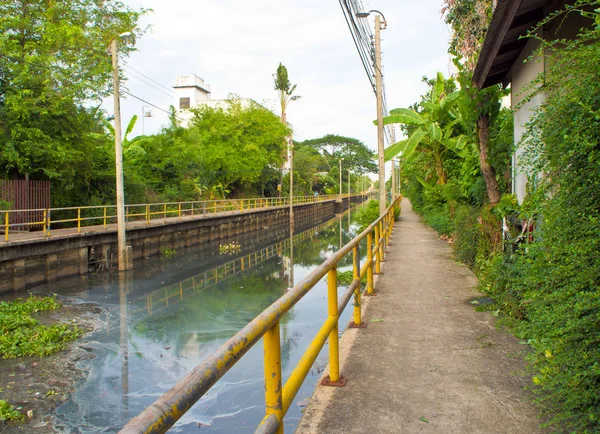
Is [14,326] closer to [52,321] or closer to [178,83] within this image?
[52,321]

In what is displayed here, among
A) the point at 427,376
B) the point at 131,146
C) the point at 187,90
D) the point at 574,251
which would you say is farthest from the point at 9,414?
the point at 187,90

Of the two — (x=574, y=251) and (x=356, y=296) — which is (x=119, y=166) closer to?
(x=356, y=296)

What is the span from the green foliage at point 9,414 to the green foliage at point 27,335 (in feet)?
7.81

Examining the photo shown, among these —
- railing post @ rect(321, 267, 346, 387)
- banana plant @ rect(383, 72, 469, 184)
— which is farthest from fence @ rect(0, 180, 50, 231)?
railing post @ rect(321, 267, 346, 387)

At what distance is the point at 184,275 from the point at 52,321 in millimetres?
7636

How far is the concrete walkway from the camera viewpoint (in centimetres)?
318

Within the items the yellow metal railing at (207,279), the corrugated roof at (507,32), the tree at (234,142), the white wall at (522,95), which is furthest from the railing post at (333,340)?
the tree at (234,142)

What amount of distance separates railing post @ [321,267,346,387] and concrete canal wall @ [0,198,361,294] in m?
13.3

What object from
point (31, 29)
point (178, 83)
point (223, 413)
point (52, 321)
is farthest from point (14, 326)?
point (178, 83)

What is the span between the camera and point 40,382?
768 cm

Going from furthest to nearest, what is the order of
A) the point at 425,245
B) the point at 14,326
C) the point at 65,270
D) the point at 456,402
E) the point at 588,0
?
the point at 65,270 < the point at 425,245 < the point at 14,326 < the point at 456,402 < the point at 588,0

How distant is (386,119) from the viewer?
15.7 metres

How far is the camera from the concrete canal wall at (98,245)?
1493 cm

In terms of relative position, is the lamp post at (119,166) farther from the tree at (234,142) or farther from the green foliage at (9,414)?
the tree at (234,142)
